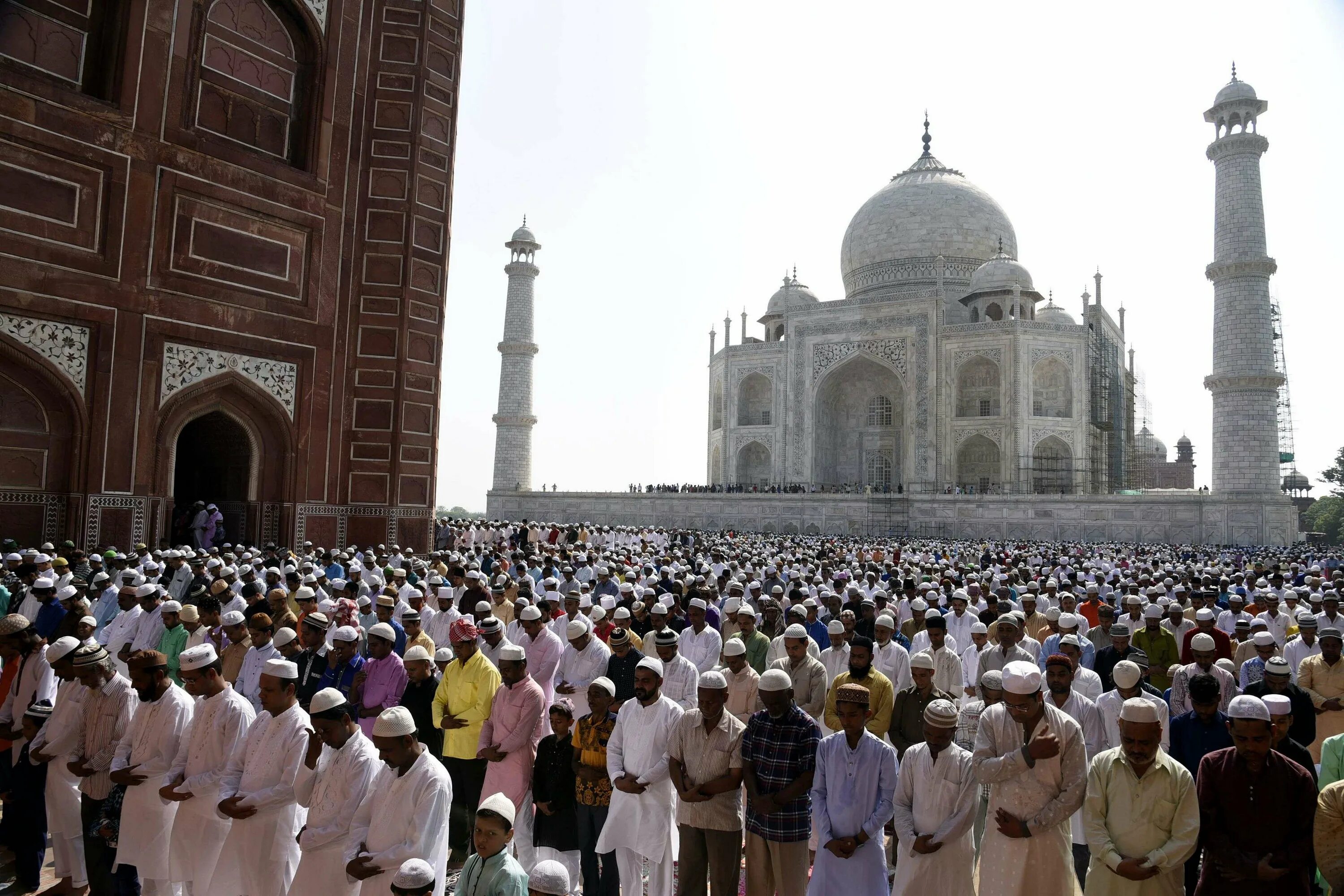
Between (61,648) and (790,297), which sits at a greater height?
(790,297)

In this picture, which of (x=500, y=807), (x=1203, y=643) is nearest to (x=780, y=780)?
(x=500, y=807)

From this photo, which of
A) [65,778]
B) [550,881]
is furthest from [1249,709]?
[65,778]

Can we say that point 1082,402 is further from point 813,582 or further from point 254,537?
point 254,537

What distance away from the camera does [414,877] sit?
2.69 meters

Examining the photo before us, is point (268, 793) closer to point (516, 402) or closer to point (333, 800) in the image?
point (333, 800)

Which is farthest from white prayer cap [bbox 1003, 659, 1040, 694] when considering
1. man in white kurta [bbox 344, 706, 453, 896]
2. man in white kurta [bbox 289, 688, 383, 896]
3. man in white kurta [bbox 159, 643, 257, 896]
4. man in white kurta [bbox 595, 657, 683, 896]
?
man in white kurta [bbox 159, 643, 257, 896]


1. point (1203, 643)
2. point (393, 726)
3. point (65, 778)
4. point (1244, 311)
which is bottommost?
point (65, 778)

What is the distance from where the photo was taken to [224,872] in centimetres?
391

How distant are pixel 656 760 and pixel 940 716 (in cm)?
126

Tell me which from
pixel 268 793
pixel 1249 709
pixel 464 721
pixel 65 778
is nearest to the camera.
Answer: pixel 1249 709

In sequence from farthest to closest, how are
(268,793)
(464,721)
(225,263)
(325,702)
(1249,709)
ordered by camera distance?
(225,263) → (464,721) → (268,793) → (325,702) → (1249,709)

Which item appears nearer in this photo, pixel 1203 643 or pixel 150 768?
pixel 150 768

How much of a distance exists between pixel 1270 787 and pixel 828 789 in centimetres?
155

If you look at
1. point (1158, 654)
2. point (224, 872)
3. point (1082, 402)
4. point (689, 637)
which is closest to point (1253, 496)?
point (1082, 402)
